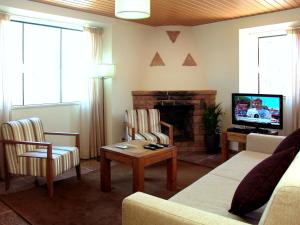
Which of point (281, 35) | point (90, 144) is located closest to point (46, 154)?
point (90, 144)

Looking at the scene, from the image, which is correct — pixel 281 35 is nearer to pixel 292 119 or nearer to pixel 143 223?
pixel 292 119

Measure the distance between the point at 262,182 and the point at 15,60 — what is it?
12.9 feet

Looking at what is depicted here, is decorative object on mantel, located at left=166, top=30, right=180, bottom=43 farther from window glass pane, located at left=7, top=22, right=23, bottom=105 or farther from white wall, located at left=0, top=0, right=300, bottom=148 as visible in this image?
window glass pane, located at left=7, top=22, right=23, bottom=105

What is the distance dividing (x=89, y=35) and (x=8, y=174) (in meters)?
2.57

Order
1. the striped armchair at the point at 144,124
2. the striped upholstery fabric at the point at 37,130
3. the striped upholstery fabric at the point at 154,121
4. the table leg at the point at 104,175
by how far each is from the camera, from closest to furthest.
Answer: the table leg at the point at 104,175 < the striped upholstery fabric at the point at 37,130 < the striped armchair at the point at 144,124 < the striped upholstery fabric at the point at 154,121

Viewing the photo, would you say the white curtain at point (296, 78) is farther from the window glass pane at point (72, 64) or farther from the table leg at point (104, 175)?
the window glass pane at point (72, 64)

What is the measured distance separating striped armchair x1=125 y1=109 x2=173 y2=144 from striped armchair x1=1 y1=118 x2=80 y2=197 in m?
1.21

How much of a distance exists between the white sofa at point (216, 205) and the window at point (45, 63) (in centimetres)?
314

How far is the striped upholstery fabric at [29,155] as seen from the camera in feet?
11.1

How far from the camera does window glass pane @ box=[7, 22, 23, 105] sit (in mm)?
4223

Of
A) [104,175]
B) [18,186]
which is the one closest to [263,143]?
[104,175]

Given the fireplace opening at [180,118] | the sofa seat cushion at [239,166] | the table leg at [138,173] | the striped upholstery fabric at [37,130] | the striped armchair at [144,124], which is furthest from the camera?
the fireplace opening at [180,118]

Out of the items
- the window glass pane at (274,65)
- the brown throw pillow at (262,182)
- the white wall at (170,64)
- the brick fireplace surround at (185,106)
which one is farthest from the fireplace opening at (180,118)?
the brown throw pillow at (262,182)

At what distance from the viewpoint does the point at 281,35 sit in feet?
16.4
